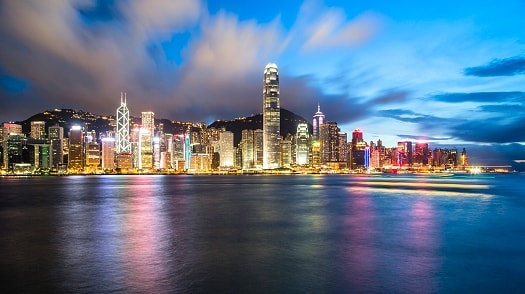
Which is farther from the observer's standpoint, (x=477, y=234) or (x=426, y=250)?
(x=477, y=234)

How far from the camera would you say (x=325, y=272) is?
825 inches

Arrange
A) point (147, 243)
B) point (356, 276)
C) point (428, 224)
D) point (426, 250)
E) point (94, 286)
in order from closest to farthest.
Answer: point (94, 286)
point (356, 276)
point (426, 250)
point (147, 243)
point (428, 224)

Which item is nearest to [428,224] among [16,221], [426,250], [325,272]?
[426,250]

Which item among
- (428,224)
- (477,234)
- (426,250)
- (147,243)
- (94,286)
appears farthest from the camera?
(428,224)

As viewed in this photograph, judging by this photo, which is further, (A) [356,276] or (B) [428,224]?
(B) [428,224]

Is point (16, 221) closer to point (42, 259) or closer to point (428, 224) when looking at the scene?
point (42, 259)

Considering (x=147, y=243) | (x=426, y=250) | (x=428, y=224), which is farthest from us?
(x=428, y=224)

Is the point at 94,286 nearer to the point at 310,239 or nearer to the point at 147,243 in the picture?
the point at 147,243

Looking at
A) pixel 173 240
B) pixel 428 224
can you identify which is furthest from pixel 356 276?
pixel 428 224

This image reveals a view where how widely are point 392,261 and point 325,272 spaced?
4545mm

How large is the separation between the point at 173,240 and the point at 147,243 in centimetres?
194

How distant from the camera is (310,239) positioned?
3048cm

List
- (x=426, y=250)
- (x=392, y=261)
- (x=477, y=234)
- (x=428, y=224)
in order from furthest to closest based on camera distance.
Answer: (x=428, y=224) < (x=477, y=234) < (x=426, y=250) < (x=392, y=261)

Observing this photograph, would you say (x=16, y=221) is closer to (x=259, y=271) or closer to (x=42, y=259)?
(x=42, y=259)
